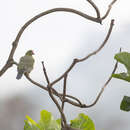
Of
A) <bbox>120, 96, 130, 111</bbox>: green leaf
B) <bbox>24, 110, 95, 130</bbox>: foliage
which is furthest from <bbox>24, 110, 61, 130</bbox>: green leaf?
<bbox>120, 96, 130, 111</bbox>: green leaf

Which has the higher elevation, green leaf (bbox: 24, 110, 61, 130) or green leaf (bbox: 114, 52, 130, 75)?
green leaf (bbox: 114, 52, 130, 75)

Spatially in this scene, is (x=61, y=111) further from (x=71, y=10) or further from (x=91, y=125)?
(x=71, y=10)

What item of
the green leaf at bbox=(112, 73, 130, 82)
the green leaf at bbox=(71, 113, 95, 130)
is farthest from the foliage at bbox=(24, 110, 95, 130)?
the green leaf at bbox=(112, 73, 130, 82)

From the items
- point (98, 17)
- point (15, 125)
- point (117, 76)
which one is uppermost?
point (98, 17)

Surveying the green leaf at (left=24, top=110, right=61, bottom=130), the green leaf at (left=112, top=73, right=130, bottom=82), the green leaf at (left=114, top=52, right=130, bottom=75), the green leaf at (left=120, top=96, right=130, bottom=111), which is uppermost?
the green leaf at (left=114, top=52, right=130, bottom=75)

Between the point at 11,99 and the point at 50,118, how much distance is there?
347 inches

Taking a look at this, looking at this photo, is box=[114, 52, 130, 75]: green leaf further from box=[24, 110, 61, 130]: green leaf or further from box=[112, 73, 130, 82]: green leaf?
box=[24, 110, 61, 130]: green leaf

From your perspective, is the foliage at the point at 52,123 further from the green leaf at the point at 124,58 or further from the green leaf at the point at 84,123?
the green leaf at the point at 124,58

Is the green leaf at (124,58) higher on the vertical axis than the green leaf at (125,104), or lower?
higher

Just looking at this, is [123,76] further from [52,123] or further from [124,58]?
[52,123]

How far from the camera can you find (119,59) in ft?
3.58

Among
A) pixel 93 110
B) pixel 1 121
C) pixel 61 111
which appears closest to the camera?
pixel 61 111

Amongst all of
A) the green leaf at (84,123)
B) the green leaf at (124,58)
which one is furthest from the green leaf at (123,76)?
the green leaf at (84,123)

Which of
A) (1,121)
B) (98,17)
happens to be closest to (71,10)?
(98,17)
